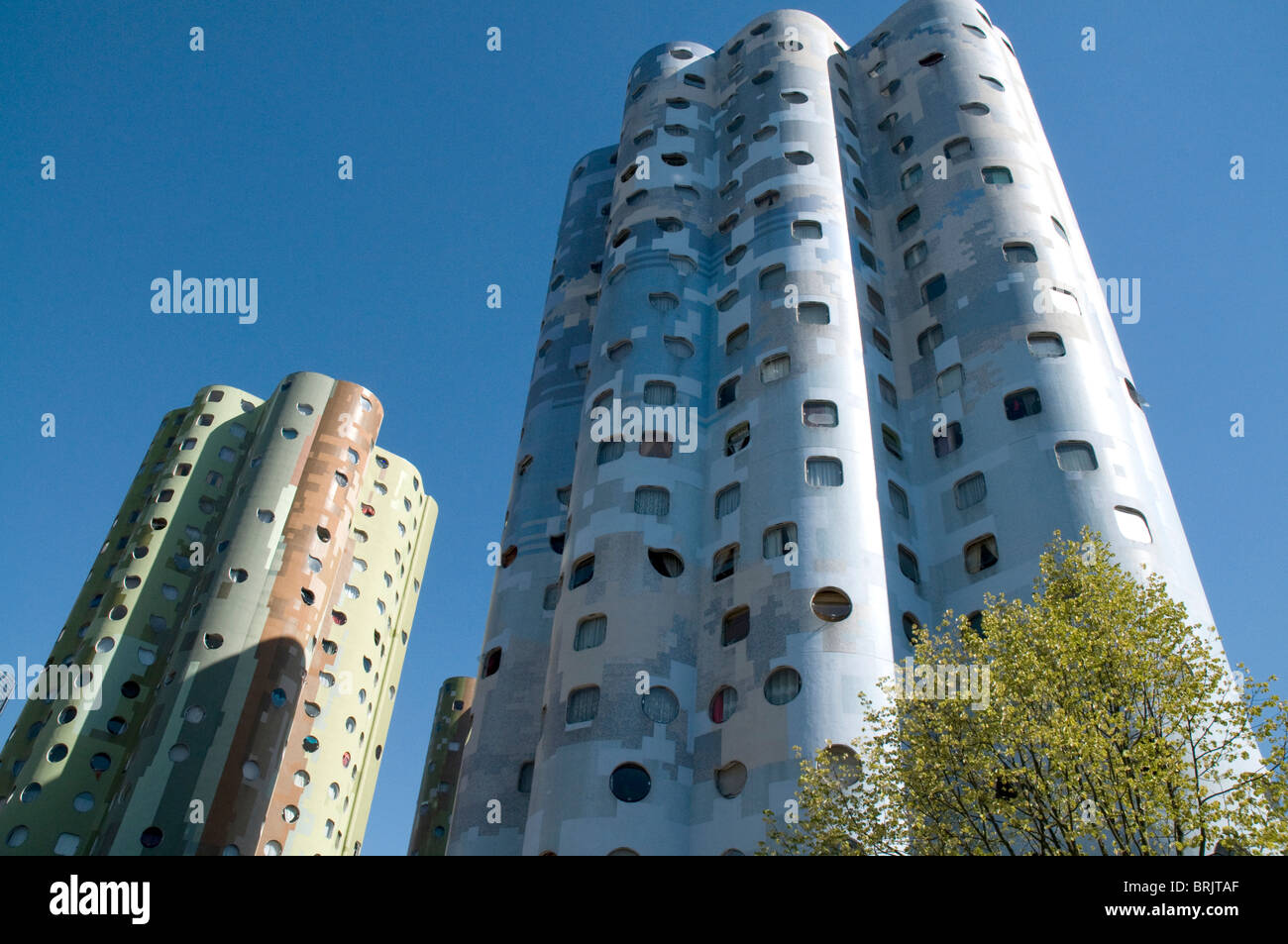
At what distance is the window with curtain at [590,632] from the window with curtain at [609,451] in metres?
5.34

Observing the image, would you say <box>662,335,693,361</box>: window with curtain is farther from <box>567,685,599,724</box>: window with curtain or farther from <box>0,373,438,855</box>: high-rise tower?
<box>0,373,438,855</box>: high-rise tower

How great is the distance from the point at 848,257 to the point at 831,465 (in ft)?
30.4

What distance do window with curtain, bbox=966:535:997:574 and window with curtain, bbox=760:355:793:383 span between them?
734 cm

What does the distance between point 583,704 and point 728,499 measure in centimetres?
730

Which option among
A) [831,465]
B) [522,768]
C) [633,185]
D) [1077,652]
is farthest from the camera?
[633,185]

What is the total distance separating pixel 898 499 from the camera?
28.2 meters

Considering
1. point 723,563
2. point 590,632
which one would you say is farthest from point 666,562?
point 590,632

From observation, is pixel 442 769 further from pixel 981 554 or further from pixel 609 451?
pixel 981 554

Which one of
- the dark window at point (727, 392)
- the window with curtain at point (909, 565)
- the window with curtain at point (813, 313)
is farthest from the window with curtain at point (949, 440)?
the dark window at point (727, 392)

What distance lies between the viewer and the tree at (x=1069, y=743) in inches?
503

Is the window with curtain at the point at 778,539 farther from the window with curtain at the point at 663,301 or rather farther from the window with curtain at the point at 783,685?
the window with curtain at the point at 663,301

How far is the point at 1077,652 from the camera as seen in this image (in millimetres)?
14469
